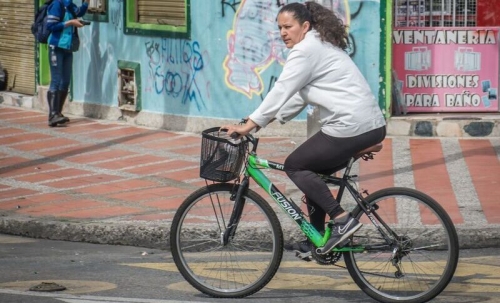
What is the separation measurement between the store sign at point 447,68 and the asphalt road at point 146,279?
4960 millimetres

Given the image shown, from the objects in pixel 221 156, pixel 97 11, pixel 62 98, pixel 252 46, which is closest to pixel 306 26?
pixel 221 156

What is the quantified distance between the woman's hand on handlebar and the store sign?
22.4 ft

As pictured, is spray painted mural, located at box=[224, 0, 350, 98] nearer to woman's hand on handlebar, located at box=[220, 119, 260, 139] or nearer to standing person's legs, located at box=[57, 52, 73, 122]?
standing person's legs, located at box=[57, 52, 73, 122]

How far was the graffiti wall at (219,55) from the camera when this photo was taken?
12867 millimetres

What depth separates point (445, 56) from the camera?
1314 centimetres

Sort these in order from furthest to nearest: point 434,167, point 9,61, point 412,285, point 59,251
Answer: point 9,61 → point 434,167 → point 59,251 → point 412,285

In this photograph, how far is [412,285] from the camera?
6492 millimetres

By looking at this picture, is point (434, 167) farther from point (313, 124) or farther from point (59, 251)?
point (59, 251)

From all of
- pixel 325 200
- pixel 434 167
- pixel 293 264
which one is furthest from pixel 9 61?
pixel 325 200

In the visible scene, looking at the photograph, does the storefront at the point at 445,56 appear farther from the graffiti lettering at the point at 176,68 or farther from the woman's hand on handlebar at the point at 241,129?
the woman's hand on handlebar at the point at 241,129

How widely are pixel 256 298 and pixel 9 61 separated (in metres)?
11.5

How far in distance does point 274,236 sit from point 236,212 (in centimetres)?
28

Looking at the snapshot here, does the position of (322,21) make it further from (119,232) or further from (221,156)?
(119,232)

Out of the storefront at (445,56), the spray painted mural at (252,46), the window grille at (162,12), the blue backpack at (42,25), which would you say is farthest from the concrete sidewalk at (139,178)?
the window grille at (162,12)
